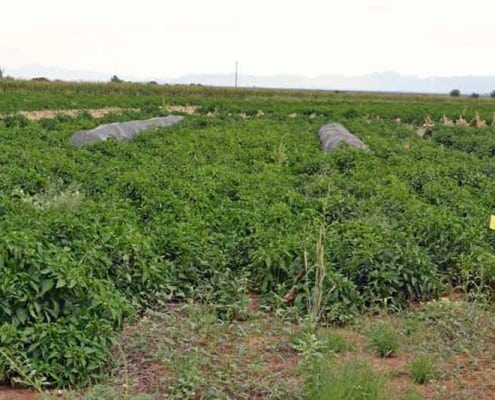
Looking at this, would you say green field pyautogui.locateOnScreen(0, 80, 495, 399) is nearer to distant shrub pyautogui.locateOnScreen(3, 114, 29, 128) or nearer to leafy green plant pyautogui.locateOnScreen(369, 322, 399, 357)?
leafy green plant pyautogui.locateOnScreen(369, 322, 399, 357)

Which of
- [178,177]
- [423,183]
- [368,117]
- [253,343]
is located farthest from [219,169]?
[368,117]

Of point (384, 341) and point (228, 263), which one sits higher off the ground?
point (228, 263)

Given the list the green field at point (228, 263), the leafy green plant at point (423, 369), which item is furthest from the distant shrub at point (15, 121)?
the leafy green plant at point (423, 369)

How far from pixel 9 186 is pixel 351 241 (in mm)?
4454

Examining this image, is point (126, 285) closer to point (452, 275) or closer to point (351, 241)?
point (351, 241)

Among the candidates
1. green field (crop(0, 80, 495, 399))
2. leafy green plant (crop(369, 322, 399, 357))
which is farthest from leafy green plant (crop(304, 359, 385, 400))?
leafy green plant (crop(369, 322, 399, 357))

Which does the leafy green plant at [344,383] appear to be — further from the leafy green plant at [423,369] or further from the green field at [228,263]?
the leafy green plant at [423,369]

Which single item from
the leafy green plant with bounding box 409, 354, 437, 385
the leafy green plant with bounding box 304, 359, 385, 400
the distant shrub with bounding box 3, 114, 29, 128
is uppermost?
the distant shrub with bounding box 3, 114, 29, 128

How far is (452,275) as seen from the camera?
5.96 meters

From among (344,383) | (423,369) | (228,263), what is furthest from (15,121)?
(344,383)

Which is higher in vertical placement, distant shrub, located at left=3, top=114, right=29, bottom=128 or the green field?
distant shrub, located at left=3, top=114, right=29, bottom=128

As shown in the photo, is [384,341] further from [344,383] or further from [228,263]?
[228,263]

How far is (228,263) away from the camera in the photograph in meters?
5.80

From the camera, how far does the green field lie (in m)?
3.81
